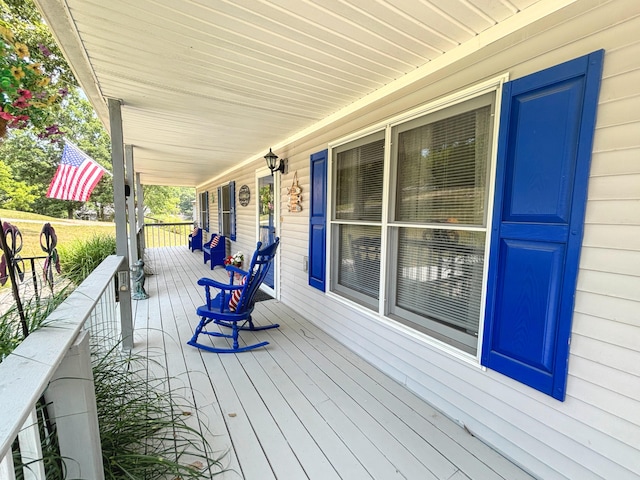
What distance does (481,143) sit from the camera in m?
1.83

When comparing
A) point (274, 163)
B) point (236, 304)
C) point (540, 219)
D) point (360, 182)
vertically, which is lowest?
point (236, 304)

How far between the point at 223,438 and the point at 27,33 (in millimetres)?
9272

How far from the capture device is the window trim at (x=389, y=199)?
171 cm

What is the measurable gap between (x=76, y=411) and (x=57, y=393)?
9 centimetres

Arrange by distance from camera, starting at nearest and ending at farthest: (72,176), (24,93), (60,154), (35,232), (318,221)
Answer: (24,93) < (318,221) < (72,176) < (35,232) < (60,154)

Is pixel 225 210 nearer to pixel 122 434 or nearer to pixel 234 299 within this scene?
pixel 234 299

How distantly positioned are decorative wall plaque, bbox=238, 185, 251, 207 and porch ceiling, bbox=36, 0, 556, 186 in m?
2.69

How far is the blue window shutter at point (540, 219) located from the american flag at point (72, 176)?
18.1 feet

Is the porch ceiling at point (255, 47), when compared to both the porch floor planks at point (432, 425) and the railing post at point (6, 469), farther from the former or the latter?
the porch floor planks at point (432, 425)

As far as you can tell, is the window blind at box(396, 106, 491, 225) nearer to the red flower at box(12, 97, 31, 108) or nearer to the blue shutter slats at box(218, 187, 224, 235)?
the red flower at box(12, 97, 31, 108)

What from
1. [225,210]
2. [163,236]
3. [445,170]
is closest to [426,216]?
Answer: [445,170]

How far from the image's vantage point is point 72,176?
4492 millimetres

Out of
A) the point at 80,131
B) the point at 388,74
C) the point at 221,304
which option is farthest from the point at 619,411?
the point at 80,131

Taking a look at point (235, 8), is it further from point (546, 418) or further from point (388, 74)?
point (546, 418)
